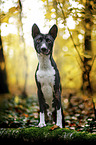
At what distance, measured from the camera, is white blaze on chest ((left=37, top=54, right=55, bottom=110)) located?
10.7 ft

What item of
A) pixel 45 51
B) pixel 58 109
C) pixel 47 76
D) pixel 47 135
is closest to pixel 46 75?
pixel 47 76

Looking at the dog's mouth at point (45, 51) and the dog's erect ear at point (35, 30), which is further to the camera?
the dog's erect ear at point (35, 30)

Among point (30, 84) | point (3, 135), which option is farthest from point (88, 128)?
point (30, 84)

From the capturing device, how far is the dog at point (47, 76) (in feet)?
10.4

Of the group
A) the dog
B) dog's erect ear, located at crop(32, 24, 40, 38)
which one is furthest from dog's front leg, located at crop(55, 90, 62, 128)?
dog's erect ear, located at crop(32, 24, 40, 38)

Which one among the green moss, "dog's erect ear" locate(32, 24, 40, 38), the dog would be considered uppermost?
"dog's erect ear" locate(32, 24, 40, 38)

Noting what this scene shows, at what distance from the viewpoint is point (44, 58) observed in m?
3.23

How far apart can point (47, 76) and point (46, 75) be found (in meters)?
0.03

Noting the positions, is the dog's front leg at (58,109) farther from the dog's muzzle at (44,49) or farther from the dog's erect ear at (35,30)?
the dog's erect ear at (35,30)

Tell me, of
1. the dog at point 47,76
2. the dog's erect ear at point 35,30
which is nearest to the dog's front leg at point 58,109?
the dog at point 47,76

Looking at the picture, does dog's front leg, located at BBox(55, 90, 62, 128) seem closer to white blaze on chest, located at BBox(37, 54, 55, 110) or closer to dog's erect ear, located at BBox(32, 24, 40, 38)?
white blaze on chest, located at BBox(37, 54, 55, 110)

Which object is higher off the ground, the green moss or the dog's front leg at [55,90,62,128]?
the dog's front leg at [55,90,62,128]

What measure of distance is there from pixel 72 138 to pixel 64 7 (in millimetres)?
3151

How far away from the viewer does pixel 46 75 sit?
3275mm
